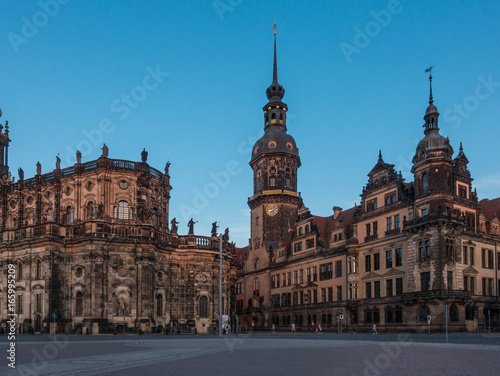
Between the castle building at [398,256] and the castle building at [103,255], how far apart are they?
40.0 feet

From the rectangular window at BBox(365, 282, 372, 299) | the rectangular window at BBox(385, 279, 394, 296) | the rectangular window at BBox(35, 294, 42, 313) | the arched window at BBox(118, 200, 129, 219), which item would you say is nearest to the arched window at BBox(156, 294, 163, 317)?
the arched window at BBox(118, 200, 129, 219)

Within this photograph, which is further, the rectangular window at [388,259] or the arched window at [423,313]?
the rectangular window at [388,259]

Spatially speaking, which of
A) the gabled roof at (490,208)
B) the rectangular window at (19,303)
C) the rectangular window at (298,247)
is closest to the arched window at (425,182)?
the gabled roof at (490,208)

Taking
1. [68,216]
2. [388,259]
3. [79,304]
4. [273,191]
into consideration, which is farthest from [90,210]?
[388,259]

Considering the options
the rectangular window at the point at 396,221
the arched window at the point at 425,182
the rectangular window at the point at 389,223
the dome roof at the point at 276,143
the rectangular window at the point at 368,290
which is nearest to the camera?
the arched window at the point at 425,182

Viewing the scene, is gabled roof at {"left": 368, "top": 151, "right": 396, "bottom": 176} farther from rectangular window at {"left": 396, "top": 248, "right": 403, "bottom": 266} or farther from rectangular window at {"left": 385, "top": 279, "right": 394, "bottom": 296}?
rectangular window at {"left": 385, "top": 279, "right": 394, "bottom": 296}

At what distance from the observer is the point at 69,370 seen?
50.0 feet

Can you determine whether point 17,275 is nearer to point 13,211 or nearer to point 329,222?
point 13,211

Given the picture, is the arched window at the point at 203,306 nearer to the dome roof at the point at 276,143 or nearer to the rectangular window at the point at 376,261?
the rectangular window at the point at 376,261

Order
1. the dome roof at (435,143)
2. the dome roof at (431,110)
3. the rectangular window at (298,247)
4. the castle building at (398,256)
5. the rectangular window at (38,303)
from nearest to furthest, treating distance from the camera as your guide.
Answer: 1. the castle building at (398,256)
2. the dome roof at (435,143)
3. the rectangular window at (38,303)
4. the dome roof at (431,110)
5. the rectangular window at (298,247)

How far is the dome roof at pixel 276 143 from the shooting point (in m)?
89.8

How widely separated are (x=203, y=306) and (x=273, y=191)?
83.0ft

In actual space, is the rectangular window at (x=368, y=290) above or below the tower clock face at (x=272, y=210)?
below

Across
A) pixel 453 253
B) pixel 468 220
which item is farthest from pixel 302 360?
pixel 468 220
